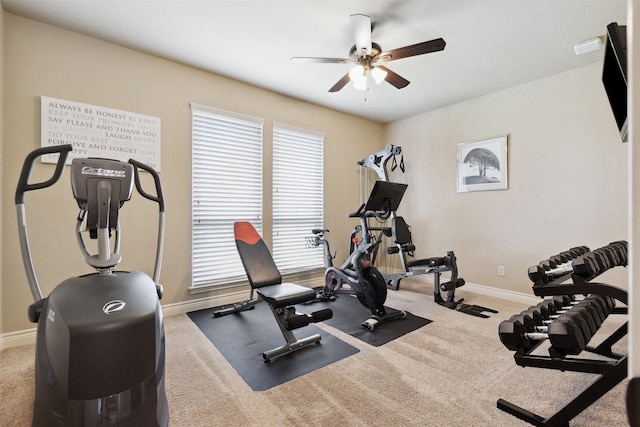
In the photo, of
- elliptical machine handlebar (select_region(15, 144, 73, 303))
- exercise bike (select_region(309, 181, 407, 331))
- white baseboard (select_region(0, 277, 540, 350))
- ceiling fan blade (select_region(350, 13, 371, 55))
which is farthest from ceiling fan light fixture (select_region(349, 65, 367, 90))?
white baseboard (select_region(0, 277, 540, 350))

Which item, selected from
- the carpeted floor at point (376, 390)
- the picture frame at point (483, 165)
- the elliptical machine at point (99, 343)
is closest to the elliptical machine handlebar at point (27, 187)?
the elliptical machine at point (99, 343)

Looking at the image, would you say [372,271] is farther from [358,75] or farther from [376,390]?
[358,75]

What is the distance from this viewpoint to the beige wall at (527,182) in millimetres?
3053

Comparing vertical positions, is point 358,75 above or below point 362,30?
below

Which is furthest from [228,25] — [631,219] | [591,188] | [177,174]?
[591,188]

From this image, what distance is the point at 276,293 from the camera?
2.37m

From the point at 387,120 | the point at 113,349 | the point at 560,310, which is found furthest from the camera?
the point at 387,120

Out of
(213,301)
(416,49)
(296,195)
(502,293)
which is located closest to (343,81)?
(416,49)

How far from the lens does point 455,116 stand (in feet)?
14.0

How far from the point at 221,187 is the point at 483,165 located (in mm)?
3446

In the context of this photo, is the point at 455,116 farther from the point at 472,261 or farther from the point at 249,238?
the point at 249,238

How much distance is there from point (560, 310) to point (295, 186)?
3.20m

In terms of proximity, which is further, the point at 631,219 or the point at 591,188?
the point at 591,188

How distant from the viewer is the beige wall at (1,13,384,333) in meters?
2.41
